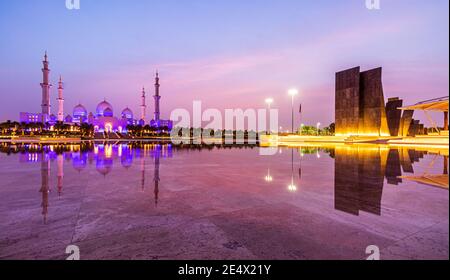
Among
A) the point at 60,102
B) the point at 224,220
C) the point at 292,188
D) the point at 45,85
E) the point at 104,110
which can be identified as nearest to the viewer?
the point at 224,220

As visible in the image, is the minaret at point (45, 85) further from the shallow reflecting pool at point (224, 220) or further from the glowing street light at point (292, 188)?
the glowing street light at point (292, 188)

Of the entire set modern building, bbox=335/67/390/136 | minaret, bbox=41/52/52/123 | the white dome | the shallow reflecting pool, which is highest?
minaret, bbox=41/52/52/123

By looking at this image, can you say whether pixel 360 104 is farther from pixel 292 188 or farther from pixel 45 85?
pixel 45 85

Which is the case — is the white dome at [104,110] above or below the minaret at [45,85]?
below

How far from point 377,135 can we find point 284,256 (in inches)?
1726

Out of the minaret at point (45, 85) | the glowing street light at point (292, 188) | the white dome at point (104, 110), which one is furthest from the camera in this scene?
the white dome at point (104, 110)

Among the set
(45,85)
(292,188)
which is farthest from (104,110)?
(292,188)

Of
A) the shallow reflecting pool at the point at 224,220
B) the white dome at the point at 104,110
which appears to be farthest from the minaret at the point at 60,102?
the shallow reflecting pool at the point at 224,220

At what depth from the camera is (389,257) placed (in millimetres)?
2553

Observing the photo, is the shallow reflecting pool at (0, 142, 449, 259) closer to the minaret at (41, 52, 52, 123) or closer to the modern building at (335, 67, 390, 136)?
the modern building at (335, 67, 390, 136)

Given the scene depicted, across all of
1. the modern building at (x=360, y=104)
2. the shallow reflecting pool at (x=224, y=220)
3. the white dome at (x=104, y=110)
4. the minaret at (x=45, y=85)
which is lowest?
the shallow reflecting pool at (x=224, y=220)

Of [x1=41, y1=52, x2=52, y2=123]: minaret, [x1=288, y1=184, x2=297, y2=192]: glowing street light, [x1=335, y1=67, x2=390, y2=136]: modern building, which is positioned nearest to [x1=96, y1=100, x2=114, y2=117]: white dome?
[x1=41, y1=52, x2=52, y2=123]: minaret
